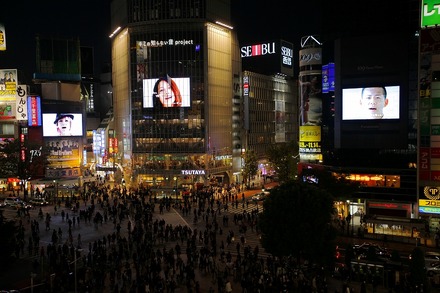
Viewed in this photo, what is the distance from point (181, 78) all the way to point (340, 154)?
2835cm

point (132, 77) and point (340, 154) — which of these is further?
point (132, 77)

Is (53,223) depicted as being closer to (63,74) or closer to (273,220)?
(273,220)

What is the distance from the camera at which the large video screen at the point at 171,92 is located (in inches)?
2527

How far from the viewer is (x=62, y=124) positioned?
6775 cm

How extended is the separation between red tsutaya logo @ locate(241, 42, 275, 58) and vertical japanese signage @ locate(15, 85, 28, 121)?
53808mm

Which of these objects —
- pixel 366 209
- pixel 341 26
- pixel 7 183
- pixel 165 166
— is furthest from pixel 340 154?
pixel 7 183

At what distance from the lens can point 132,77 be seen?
2628 inches

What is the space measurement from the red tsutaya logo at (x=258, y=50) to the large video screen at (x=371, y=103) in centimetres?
5428

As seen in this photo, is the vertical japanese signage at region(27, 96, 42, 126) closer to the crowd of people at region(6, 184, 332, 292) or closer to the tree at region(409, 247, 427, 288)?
the crowd of people at region(6, 184, 332, 292)

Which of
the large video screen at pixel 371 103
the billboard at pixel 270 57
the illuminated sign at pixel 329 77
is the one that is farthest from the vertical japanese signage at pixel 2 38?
the billboard at pixel 270 57

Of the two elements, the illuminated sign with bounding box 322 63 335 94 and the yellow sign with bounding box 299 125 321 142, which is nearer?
the illuminated sign with bounding box 322 63 335 94

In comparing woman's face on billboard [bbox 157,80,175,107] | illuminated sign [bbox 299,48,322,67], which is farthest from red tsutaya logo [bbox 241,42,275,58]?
illuminated sign [bbox 299,48,322,67]

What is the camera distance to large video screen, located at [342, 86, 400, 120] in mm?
43156

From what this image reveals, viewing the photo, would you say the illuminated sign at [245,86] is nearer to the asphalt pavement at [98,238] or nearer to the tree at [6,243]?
the asphalt pavement at [98,238]
